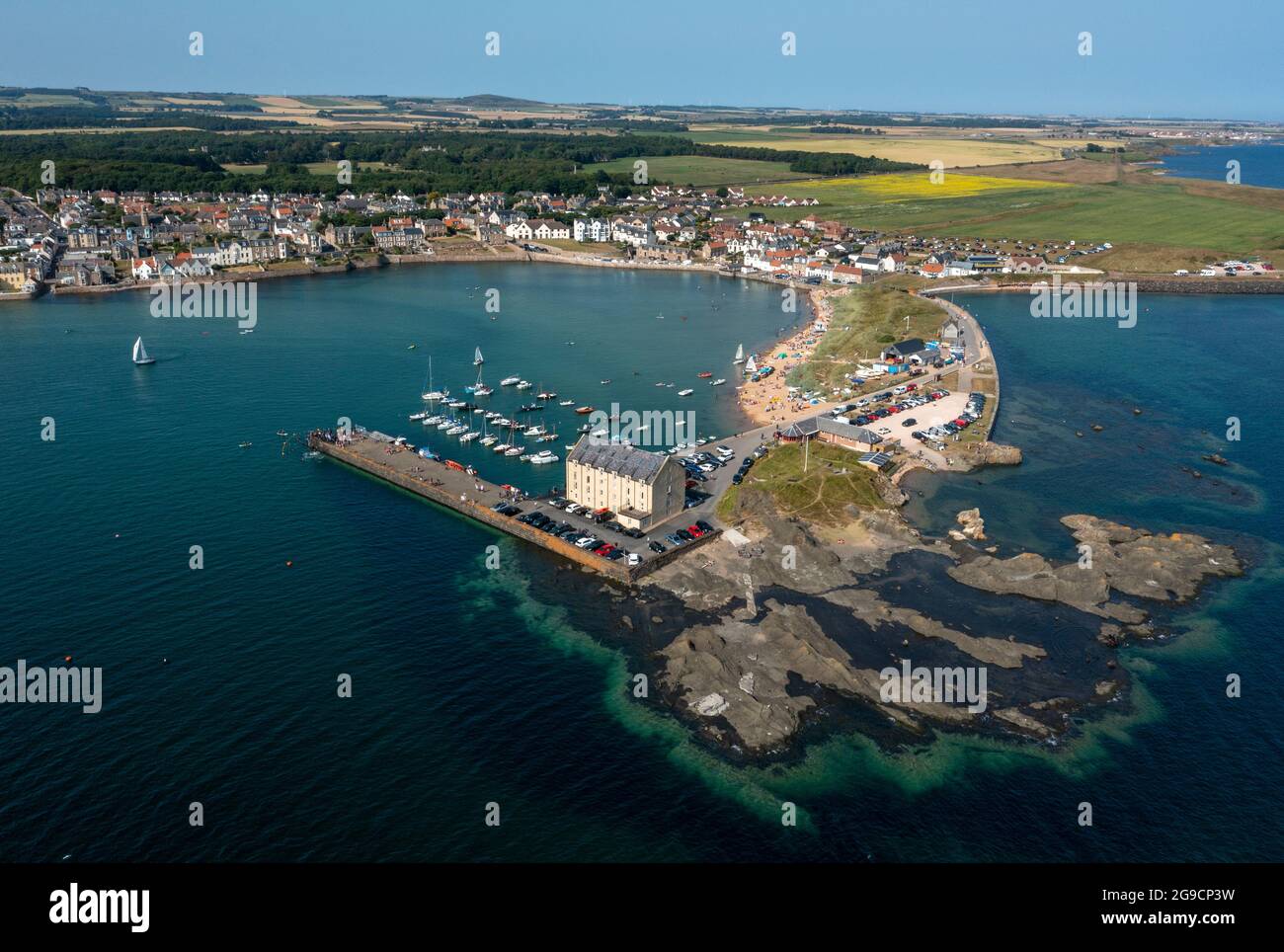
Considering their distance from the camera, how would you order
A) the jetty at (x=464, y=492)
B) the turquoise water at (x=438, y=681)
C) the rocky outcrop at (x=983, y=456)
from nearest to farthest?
the turquoise water at (x=438, y=681) < the jetty at (x=464, y=492) < the rocky outcrop at (x=983, y=456)

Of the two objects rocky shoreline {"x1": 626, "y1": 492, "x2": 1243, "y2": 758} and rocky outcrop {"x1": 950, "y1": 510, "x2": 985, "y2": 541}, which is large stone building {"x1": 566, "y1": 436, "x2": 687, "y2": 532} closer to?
rocky shoreline {"x1": 626, "y1": 492, "x2": 1243, "y2": 758}
